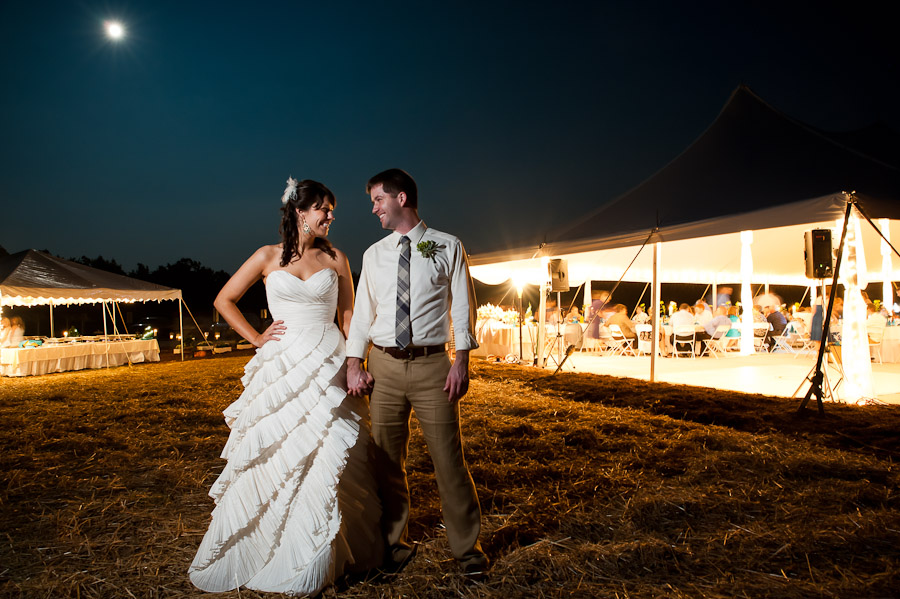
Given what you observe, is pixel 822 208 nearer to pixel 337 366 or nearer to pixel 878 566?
pixel 878 566

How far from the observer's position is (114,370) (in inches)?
457

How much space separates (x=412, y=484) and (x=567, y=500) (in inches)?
39.7

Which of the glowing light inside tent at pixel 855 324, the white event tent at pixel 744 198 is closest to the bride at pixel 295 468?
the white event tent at pixel 744 198

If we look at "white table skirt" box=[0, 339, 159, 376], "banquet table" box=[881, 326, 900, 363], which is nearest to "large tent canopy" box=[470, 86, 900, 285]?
"banquet table" box=[881, 326, 900, 363]

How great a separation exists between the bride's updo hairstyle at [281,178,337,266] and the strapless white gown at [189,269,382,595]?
Answer: 1.33 feet

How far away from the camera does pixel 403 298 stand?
2.12 m

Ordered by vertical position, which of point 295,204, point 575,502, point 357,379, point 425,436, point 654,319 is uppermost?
point 295,204

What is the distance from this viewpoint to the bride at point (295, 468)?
6.75 ft

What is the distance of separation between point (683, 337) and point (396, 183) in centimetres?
1134

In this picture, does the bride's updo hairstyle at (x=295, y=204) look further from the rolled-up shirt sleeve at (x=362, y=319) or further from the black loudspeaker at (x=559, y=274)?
the black loudspeaker at (x=559, y=274)

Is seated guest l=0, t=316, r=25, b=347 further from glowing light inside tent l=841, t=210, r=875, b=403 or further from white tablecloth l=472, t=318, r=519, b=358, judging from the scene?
glowing light inside tent l=841, t=210, r=875, b=403

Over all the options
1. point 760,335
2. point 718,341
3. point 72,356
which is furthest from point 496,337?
point 72,356

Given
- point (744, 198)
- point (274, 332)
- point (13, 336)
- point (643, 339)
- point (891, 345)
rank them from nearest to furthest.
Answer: point (274, 332) < point (744, 198) < point (891, 345) < point (13, 336) < point (643, 339)

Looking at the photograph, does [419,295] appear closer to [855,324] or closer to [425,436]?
[425,436]
